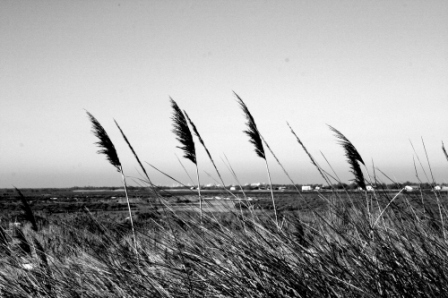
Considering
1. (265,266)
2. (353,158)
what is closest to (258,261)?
(265,266)

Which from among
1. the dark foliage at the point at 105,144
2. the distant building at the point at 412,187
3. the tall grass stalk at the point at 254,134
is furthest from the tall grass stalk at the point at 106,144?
the distant building at the point at 412,187

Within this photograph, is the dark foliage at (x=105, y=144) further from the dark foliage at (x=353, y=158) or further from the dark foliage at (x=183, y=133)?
the dark foliage at (x=353, y=158)

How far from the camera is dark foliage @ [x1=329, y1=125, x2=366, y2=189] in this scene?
254 centimetres

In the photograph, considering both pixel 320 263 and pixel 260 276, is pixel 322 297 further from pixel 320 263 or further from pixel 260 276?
pixel 260 276

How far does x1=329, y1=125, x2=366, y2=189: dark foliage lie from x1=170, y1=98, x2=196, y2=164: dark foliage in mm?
1184

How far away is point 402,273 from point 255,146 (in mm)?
1787

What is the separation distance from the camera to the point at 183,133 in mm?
3107

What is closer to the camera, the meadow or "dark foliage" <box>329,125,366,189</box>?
the meadow

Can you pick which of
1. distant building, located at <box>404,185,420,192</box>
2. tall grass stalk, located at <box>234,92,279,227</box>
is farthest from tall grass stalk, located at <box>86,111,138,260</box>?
distant building, located at <box>404,185,420,192</box>

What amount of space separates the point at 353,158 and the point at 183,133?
4.53ft

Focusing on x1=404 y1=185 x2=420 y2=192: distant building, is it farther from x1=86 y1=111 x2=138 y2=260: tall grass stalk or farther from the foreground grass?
x1=86 y1=111 x2=138 y2=260: tall grass stalk

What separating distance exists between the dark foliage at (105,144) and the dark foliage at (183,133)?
568 mm

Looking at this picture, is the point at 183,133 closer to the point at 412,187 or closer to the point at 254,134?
the point at 254,134

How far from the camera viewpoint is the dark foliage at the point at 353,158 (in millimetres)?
2539
